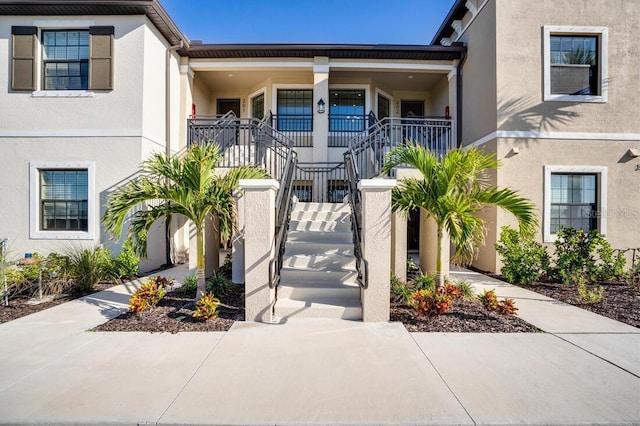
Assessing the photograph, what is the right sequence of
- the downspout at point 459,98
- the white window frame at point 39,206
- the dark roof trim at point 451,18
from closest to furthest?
the white window frame at point 39,206 → the dark roof trim at point 451,18 → the downspout at point 459,98

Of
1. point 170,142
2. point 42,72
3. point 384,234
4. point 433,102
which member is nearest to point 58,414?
point 384,234

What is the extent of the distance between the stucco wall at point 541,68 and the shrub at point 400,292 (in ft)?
17.2

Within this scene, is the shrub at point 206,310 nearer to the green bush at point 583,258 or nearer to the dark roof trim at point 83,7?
the green bush at point 583,258

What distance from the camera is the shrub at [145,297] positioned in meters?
4.83

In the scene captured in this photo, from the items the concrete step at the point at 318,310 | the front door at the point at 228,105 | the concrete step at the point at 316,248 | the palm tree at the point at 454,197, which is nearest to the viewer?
the concrete step at the point at 318,310

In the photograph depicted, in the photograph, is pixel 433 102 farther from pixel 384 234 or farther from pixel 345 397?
pixel 345 397

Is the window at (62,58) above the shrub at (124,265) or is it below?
above

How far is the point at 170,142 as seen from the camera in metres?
9.48

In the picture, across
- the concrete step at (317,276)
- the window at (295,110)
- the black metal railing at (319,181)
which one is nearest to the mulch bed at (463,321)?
the concrete step at (317,276)

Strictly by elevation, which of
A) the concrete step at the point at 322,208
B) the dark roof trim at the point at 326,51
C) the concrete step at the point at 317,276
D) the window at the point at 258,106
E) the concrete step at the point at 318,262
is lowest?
the concrete step at the point at 317,276

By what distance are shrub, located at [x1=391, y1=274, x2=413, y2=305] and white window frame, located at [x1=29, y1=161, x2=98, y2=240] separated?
727 cm

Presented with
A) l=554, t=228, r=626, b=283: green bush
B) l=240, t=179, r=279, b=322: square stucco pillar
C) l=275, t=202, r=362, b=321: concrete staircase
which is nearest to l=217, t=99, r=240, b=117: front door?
l=275, t=202, r=362, b=321: concrete staircase

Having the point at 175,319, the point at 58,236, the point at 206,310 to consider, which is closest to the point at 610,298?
the point at 206,310

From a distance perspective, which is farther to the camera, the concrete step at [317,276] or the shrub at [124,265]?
the shrub at [124,265]
